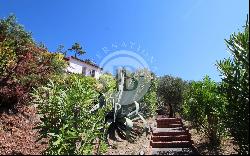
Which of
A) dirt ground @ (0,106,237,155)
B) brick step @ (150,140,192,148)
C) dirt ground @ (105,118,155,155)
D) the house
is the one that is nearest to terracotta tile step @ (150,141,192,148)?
brick step @ (150,140,192,148)

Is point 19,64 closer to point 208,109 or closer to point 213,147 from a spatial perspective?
point 208,109

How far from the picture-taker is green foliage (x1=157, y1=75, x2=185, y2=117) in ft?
92.6

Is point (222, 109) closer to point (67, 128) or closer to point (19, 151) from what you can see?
point (67, 128)

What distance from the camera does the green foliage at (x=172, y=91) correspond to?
Result: 2822 cm

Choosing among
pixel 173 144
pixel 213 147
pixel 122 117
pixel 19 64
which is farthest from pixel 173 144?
pixel 19 64

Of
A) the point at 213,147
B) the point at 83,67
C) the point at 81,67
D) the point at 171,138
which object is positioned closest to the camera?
the point at 213,147

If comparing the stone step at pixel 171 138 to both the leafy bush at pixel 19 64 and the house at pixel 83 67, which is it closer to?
the leafy bush at pixel 19 64

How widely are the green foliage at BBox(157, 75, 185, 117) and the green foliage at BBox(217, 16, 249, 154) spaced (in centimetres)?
1919

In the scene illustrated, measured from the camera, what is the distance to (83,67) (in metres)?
43.7

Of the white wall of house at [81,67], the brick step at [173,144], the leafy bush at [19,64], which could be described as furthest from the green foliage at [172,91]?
the white wall of house at [81,67]

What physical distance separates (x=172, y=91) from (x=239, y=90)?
20.0 m

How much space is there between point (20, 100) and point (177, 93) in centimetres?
1589

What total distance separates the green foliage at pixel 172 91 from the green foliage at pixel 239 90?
19.2 metres

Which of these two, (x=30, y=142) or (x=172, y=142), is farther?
(x=172, y=142)
